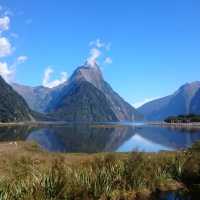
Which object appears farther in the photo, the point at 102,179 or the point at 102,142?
the point at 102,142

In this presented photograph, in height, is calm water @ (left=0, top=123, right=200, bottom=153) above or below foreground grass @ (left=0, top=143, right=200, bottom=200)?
above

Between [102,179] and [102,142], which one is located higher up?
[102,142]

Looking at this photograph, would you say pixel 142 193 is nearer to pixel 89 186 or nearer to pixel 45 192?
pixel 89 186

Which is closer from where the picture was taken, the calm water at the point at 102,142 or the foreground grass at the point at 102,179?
the foreground grass at the point at 102,179

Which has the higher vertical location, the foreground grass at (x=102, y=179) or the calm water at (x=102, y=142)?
the calm water at (x=102, y=142)

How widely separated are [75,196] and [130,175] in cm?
585

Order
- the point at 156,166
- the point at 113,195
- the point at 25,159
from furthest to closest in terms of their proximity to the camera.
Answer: the point at 25,159
the point at 156,166
the point at 113,195

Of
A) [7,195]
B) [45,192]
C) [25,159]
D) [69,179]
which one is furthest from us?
[25,159]

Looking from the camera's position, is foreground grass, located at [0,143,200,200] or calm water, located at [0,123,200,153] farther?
calm water, located at [0,123,200,153]

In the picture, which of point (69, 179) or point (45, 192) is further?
point (69, 179)

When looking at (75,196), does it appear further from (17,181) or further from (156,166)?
(156,166)

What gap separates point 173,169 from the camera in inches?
Answer: 1142

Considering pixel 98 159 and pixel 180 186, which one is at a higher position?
pixel 98 159

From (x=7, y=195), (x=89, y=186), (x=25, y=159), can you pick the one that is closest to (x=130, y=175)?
(x=89, y=186)
